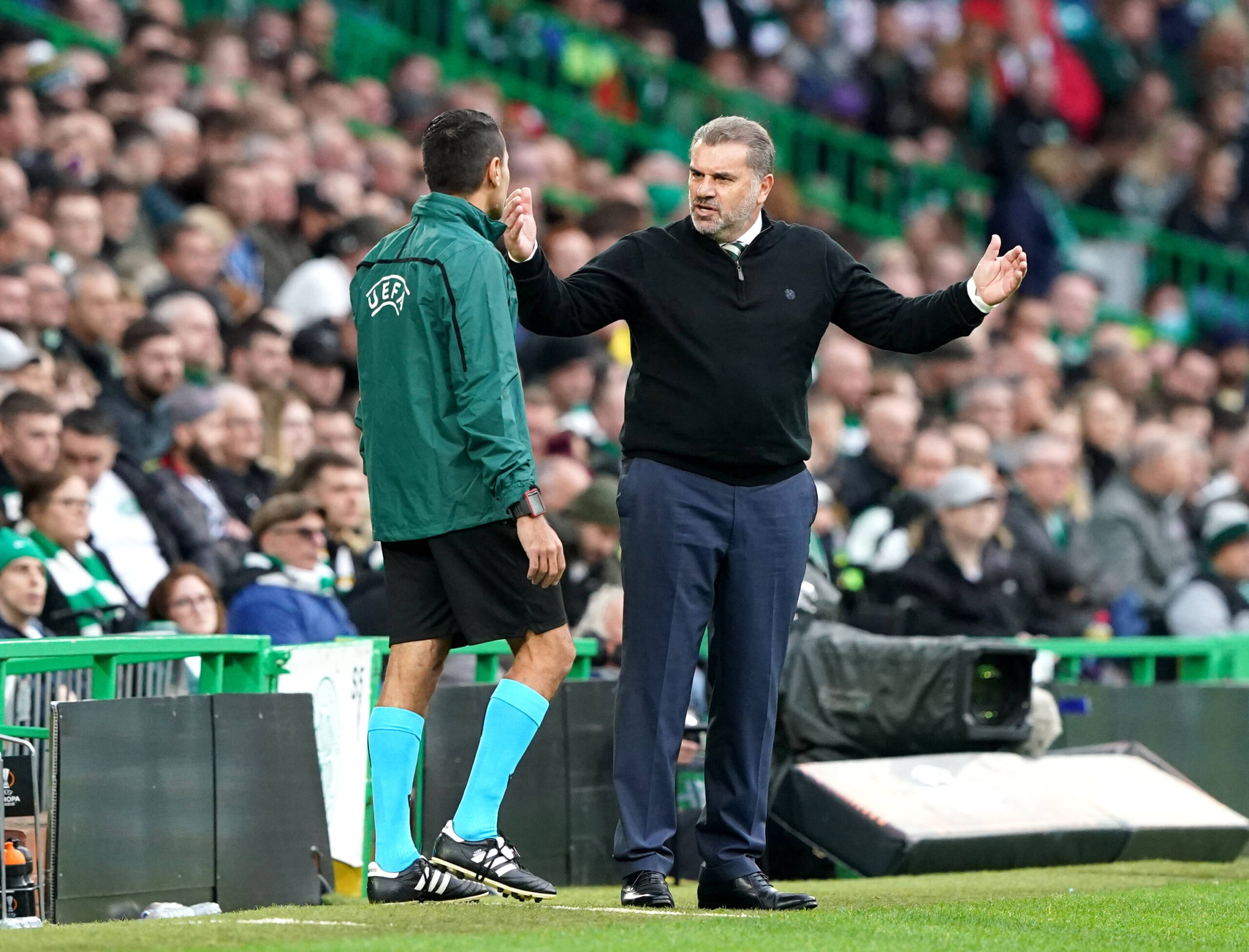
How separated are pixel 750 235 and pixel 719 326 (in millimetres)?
329

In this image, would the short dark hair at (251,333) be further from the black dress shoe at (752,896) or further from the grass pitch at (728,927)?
the black dress shoe at (752,896)

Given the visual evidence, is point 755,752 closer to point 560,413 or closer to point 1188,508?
point 560,413

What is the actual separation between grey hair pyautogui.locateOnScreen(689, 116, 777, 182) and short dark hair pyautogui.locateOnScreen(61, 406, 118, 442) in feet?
12.0

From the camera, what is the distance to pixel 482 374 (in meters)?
5.85

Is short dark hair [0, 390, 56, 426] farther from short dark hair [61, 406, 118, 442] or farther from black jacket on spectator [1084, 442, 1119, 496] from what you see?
black jacket on spectator [1084, 442, 1119, 496]

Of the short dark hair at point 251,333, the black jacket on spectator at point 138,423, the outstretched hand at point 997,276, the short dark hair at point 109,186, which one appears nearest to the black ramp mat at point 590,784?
the outstretched hand at point 997,276

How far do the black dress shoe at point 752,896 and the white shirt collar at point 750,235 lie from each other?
1.86 metres

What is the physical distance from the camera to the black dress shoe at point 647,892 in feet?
20.3

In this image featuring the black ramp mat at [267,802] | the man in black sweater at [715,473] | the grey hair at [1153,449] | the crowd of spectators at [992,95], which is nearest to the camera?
the man in black sweater at [715,473]

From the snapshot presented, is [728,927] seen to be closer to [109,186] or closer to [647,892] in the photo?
[647,892]

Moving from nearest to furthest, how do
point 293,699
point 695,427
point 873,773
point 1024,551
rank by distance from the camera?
1. point 695,427
2. point 293,699
3. point 873,773
4. point 1024,551

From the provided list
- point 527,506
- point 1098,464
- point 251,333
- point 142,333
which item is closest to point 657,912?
point 527,506

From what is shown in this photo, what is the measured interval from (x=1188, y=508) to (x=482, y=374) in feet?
28.7

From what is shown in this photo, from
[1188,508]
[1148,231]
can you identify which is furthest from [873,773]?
[1148,231]
